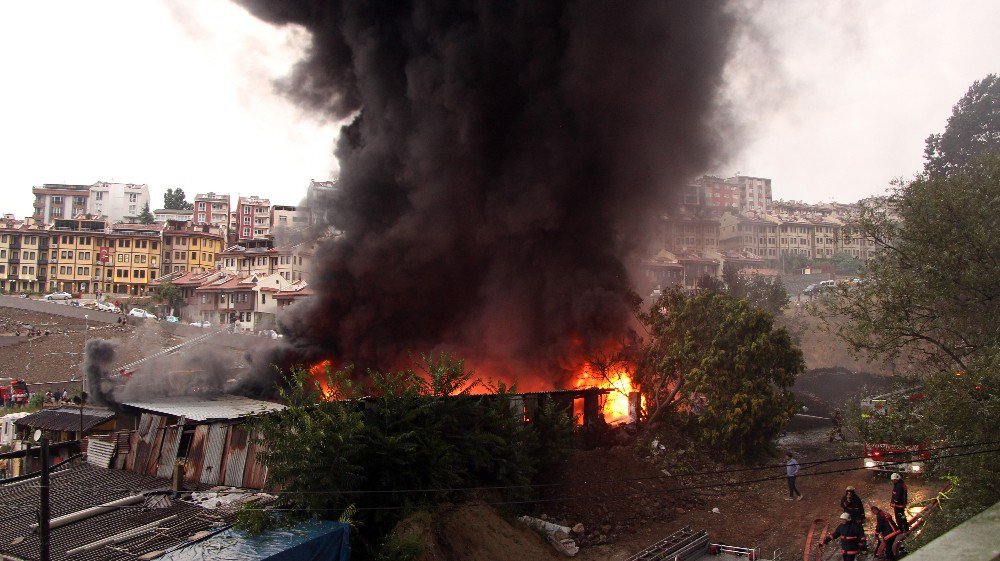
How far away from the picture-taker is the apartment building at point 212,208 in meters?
101

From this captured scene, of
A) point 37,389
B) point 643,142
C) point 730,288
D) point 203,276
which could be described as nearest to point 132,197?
point 203,276

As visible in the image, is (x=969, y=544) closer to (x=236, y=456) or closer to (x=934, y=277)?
(x=236, y=456)

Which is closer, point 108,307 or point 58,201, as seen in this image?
point 108,307

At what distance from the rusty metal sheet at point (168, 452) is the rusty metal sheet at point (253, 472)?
230cm

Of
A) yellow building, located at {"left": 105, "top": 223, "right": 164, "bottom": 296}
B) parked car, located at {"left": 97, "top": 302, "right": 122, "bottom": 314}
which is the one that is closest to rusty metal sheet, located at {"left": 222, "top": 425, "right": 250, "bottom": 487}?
parked car, located at {"left": 97, "top": 302, "right": 122, "bottom": 314}

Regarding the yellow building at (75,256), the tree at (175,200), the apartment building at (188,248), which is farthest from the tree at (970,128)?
the tree at (175,200)

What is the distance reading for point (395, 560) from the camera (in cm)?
1323

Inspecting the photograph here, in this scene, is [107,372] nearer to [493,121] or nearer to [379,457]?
[379,457]

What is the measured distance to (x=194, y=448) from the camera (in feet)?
54.4

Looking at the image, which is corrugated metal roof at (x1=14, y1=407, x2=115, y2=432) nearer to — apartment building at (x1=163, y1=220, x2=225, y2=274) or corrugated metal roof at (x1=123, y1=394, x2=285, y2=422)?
corrugated metal roof at (x1=123, y1=394, x2=285, y2=422)

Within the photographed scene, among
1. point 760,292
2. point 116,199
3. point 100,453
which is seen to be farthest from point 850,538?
point 116,199

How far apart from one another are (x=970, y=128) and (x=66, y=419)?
66589mm

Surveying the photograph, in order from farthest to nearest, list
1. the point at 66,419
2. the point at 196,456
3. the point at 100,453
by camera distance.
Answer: the point at 66,419, the point at 100,453, the point at 196,456

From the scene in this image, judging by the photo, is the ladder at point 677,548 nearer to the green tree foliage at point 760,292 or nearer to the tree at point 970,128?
the green tree foliage at point 760,292
